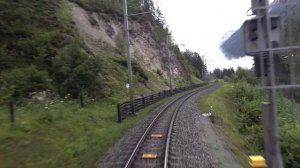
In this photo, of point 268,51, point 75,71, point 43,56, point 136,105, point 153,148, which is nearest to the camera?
point 268,51

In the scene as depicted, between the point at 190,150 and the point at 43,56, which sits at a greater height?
the point at 43,56

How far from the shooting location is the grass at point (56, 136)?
1549 cm

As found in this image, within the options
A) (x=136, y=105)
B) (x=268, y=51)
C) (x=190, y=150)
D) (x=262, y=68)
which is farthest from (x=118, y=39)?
(x=268, y=51)

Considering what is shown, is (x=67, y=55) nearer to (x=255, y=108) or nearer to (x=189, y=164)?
(x=255, y=108)

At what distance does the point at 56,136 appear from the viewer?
64.3 ft

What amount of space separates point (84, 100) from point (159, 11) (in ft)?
265

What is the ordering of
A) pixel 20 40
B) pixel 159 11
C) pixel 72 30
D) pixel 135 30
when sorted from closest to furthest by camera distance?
pixel 20 40
pixel 72 30
pixel 135 30
pixel 159 11

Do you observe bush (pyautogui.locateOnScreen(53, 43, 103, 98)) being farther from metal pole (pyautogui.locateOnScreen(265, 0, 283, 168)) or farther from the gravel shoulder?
metal pole (pyautogui.locateOnScreen(265, 0, 283, 168))

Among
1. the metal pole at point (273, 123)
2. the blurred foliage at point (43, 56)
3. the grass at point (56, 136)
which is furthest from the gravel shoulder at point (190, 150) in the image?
the blurred foliage at point (43, 56)

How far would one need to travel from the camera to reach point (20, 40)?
3372 cm

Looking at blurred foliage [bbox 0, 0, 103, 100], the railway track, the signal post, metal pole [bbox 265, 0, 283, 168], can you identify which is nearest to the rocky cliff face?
blurred foliage [bbox 0, 0, 103, 100]

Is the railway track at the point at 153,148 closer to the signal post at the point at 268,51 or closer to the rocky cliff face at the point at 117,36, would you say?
the signal post at the point at 268,51

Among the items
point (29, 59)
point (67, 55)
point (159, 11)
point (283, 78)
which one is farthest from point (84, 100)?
point (159, 11)

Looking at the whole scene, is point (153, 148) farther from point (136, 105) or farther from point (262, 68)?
point (136, 105)
